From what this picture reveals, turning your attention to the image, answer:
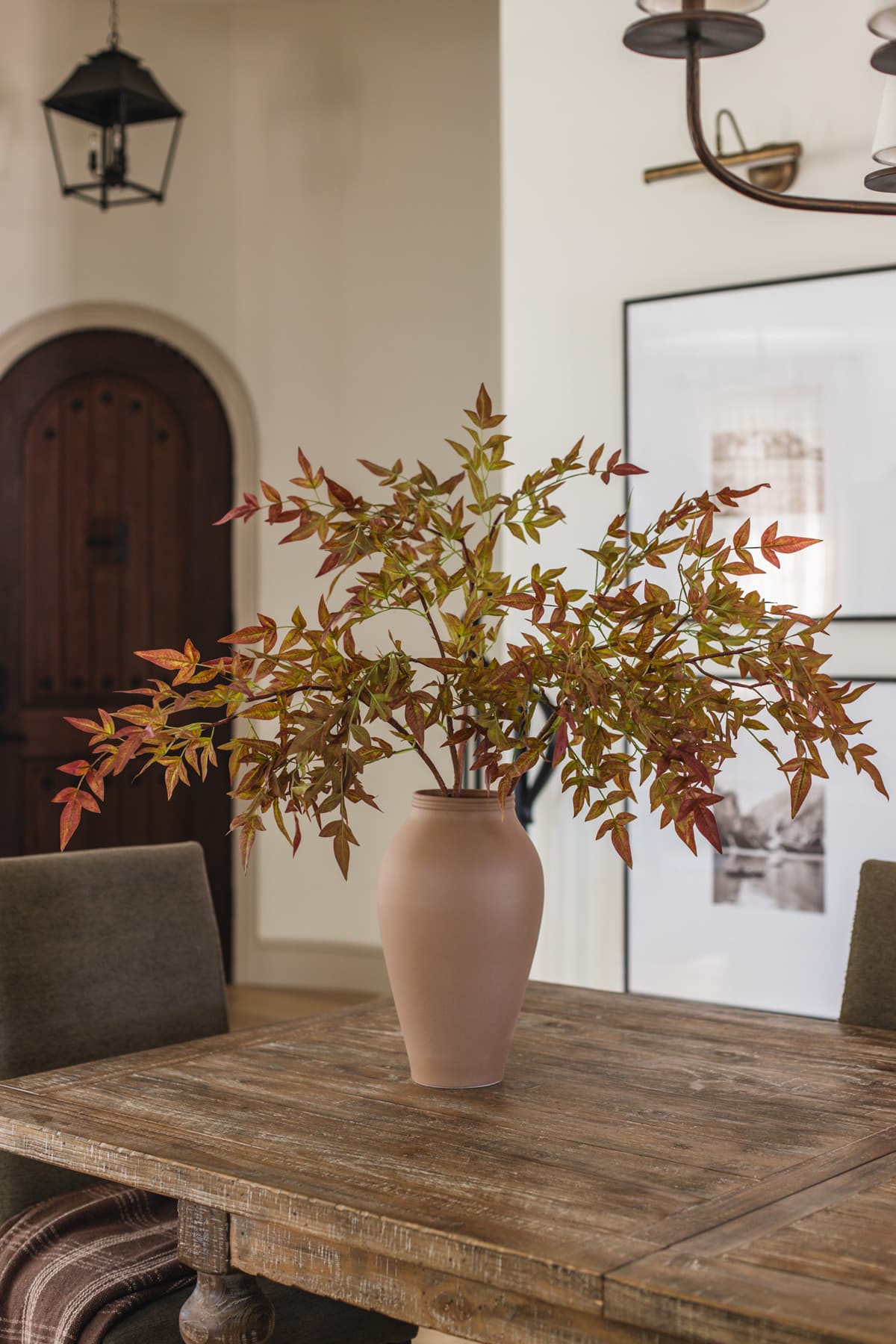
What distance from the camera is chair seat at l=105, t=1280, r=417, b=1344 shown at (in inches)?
66.1

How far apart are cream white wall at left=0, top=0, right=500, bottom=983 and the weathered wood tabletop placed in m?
3.43

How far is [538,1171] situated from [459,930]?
302mm

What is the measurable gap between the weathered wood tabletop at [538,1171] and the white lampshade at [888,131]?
1076mm

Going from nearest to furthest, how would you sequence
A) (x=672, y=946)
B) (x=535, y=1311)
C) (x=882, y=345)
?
(x=535, y=1311) < (x=882, y=345) < (x=672, y=946)

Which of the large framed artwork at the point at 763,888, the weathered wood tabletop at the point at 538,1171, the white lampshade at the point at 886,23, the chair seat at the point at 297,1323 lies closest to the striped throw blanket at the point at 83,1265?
the chair seat at the point at 297,1323

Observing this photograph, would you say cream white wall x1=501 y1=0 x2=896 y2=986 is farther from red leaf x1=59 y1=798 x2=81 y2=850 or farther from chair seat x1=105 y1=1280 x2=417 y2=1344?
red leaf x1=59 y1=798 x2=81 y2=850

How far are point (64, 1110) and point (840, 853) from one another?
1.79 m

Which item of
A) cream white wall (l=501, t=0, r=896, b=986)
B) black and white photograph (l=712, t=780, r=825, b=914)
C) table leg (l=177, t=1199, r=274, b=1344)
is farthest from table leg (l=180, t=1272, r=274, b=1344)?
cream white wall (l=501, t=0, r=896, b=986)

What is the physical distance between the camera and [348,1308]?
1873mm

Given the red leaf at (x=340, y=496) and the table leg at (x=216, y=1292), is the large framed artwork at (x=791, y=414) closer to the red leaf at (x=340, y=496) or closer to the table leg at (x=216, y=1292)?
the red leaf at (x=340, y=496)

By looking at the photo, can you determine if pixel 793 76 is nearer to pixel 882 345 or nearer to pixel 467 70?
pixel 882 345

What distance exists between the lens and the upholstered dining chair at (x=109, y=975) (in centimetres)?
190

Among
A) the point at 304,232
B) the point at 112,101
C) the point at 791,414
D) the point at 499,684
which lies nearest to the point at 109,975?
the point at 499,684

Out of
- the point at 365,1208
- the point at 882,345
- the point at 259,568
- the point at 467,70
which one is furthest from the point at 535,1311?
the point at 467,70
